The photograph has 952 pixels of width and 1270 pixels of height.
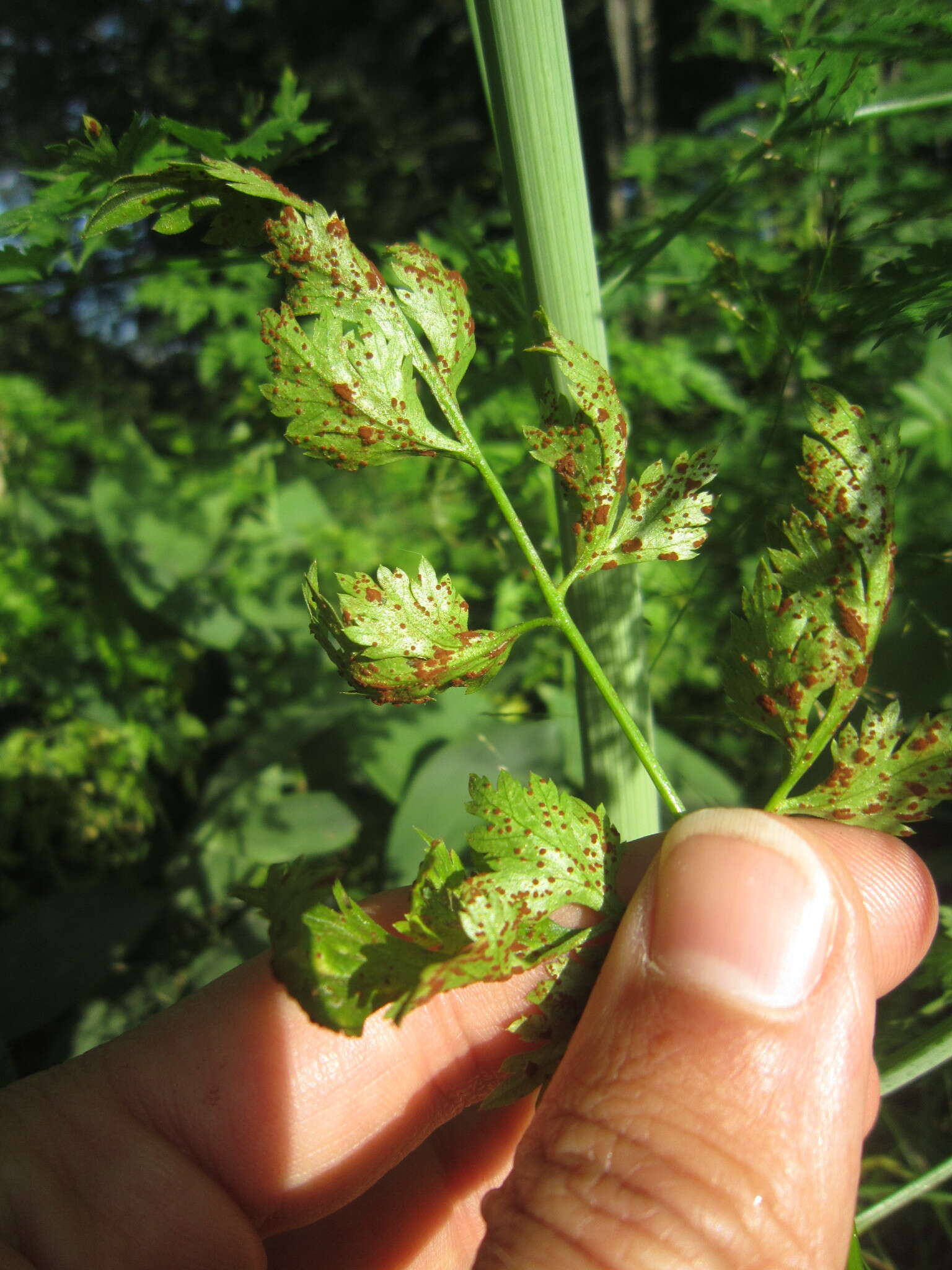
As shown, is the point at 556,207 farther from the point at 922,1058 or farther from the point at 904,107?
the point at 922,1058

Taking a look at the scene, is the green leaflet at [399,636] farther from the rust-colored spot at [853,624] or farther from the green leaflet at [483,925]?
the rust-colored spot at [853,624]

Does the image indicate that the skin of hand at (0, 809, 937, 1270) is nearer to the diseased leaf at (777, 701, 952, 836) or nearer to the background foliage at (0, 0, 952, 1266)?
the diseased leaf at (777, 701, 952, 836)

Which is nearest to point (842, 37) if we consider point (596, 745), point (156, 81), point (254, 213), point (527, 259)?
point (527, 259)


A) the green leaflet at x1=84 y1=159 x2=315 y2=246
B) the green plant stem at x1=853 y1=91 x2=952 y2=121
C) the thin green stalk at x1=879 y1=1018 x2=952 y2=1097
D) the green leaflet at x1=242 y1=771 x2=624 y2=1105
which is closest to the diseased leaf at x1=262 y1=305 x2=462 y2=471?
the green leaflet at x1=84 y1=159 x2=315 y2=246

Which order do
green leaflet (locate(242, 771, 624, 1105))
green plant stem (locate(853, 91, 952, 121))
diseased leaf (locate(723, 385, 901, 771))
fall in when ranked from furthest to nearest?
green plant stem (locate(853, 91, 952, 121))
diseased leaf (locate(723, 385, 901, 771))
green leaflet (locate(242, 771, 624, 1105))

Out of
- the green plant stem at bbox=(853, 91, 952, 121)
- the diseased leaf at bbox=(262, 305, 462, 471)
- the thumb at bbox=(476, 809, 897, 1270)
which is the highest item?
the green plant stem at bbox=(853, 91, 952, 121)

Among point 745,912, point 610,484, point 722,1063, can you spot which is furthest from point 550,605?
point 722,1063
